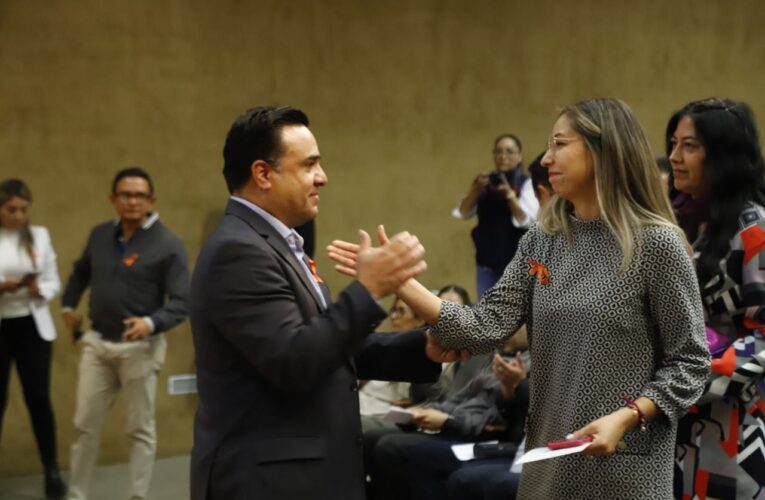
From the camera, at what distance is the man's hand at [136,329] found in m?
4.86

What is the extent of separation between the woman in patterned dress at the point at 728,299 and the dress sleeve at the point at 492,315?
599 mm

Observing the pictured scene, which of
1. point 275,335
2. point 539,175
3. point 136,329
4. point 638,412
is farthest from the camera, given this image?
point 136,329

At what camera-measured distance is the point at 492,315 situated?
7.56ft

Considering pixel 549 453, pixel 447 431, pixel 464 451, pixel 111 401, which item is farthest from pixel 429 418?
pixel 549 453

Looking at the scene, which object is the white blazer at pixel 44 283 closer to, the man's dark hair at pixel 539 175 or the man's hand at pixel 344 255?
the man's dark hair at pixel 539 175

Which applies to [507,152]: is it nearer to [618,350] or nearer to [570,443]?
[618,350]

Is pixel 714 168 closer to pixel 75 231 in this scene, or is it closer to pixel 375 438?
pixel 375 438

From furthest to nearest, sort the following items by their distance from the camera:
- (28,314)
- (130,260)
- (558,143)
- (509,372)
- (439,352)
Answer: (28,314)
(130,260)
(509,372)
(439,352)
(558,143)

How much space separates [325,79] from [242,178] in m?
4.51

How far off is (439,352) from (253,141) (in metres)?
0.65

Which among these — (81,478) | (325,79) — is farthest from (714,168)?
(325,79)

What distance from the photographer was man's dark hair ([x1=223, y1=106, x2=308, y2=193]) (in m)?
2.16

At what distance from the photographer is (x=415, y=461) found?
425cm

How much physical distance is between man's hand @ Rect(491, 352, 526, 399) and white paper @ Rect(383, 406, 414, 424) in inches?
17.6
